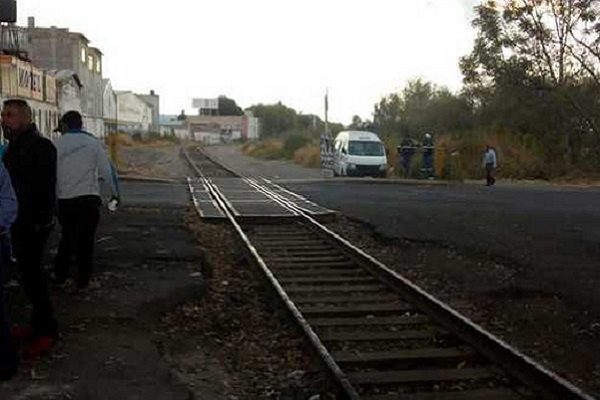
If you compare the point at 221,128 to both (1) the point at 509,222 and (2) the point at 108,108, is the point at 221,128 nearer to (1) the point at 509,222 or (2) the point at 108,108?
(2) the point at 108,108

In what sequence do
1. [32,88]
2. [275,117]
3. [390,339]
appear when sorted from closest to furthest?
[390,339] → [32,88] → [275,117]

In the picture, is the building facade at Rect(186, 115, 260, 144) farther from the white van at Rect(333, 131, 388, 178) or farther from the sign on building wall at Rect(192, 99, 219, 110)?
the white van at Rect(333, 131, 388, 178)

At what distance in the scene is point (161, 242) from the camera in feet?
43.2

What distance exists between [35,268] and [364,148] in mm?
30906

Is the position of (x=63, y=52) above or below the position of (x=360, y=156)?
above

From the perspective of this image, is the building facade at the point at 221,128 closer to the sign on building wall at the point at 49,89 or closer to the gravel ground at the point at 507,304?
the sign on building wall at the point at 49,89

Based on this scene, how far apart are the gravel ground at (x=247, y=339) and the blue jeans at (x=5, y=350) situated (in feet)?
4.14

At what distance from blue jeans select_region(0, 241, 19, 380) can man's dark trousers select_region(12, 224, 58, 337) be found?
756 mm

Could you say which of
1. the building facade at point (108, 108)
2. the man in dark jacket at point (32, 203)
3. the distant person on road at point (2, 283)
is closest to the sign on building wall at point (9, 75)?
the man in dark jacket at point (32, 203)

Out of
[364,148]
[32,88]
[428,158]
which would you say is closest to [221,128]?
[364,148]

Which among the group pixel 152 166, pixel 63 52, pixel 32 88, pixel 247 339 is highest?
pixel 63 52

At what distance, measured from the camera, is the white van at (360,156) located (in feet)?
118

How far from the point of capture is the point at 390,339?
739cm

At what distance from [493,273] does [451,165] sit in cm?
2476
